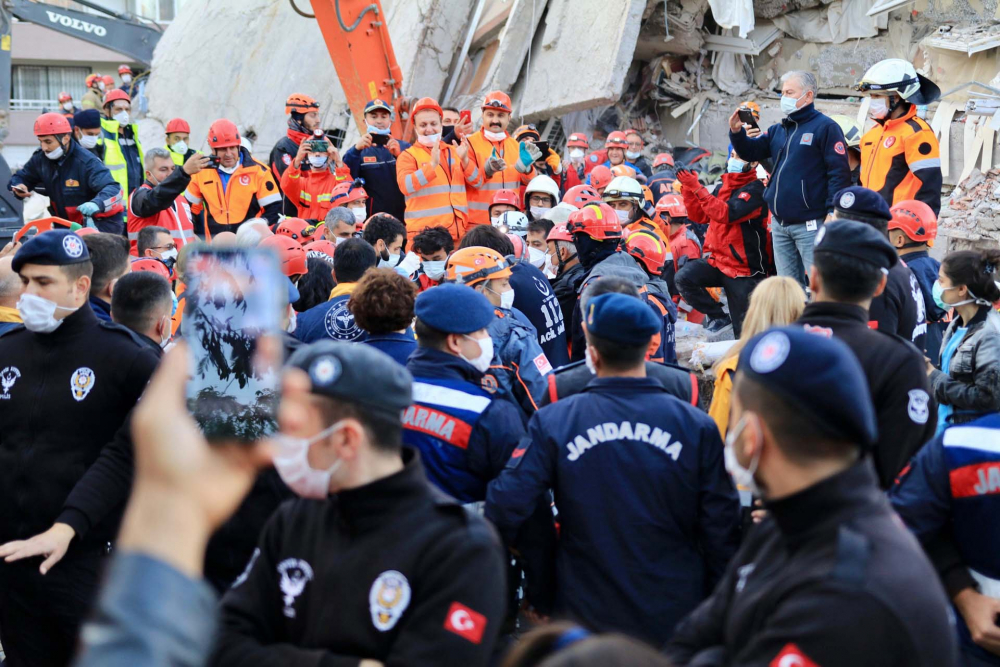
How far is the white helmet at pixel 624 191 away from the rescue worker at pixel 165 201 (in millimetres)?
3703

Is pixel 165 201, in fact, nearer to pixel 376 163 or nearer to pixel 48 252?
pixel 376 163

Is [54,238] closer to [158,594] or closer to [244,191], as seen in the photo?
[158,594]

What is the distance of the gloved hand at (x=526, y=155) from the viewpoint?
31.7ft

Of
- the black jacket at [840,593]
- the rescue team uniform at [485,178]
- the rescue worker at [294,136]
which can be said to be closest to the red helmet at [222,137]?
the rescue worker at [294,136]

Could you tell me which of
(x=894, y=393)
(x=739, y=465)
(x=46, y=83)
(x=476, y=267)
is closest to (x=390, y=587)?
(x=739, y=465)

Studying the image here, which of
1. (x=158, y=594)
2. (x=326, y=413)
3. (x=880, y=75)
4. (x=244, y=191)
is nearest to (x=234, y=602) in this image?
(x=326, y=413)

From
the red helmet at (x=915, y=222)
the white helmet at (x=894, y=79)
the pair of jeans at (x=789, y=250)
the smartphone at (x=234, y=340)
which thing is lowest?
the pair of jeans at (x=789, y=250)

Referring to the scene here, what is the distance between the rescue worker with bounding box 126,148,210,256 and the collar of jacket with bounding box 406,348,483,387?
18.0 ft

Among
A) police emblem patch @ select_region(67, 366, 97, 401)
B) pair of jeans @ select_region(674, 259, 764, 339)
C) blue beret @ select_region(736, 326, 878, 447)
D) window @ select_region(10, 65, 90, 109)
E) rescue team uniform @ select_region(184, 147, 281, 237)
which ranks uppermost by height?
blue beret @ select_region(736, 326, 878, 447)

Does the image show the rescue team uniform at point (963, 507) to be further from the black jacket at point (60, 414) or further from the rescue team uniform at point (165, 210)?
the rescue team uniform at point (165, 210)

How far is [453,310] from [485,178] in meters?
5.97

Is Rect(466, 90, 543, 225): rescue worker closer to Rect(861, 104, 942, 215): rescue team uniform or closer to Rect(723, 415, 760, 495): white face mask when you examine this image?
Rect(861, 104, 942, 215): rescue team uniform

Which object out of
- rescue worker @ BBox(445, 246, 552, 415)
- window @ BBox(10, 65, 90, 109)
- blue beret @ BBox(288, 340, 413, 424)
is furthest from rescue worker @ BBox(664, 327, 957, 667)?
window @ BBox(10, 65, 90, 109)

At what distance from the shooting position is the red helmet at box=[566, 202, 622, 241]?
6676 millimetres
